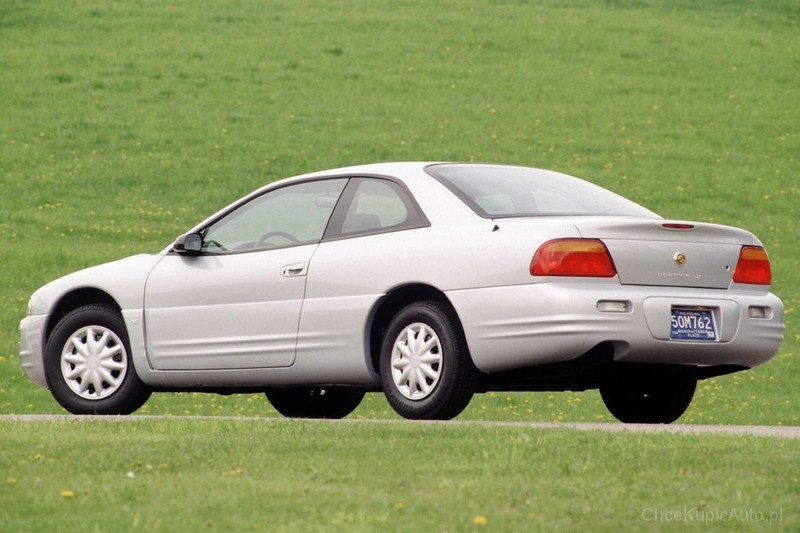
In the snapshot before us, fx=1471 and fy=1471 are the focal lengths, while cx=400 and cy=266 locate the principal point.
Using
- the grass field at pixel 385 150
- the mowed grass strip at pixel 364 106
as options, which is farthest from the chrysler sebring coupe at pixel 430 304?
the mowed grass strip at pixel 364 106

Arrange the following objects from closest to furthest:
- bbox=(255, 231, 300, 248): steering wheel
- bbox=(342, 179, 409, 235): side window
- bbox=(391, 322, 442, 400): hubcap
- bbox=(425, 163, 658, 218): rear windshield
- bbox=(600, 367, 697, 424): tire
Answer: bbox=(391, 322, 442, 400): hubcap
bbox=(425, 163, 658, 218): rear windshield
bbox=(342, 179, 409, 235): side window
bbox=(600, 367, 697, 424): tire
bbox=(255, 231, 300, 248): steering wheel

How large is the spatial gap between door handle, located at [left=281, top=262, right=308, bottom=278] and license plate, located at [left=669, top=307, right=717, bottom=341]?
7.57 ft

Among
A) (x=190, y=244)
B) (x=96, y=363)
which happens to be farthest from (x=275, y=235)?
(x=96, y=363)

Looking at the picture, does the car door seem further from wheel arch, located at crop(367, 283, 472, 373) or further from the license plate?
the license plate

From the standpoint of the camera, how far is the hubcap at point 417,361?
8375mm

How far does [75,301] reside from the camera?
10289mm

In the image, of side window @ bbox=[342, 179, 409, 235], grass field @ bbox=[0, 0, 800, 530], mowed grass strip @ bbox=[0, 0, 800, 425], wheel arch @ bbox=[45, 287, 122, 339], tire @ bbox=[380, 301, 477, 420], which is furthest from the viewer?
mowed grass strip @ bbox=[0, 0, 800, 425]

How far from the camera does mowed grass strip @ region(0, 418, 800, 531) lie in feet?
17.0

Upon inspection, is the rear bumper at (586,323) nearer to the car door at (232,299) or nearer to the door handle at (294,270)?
the door handle at (294,270)

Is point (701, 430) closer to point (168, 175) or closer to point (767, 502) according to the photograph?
point (767, 502)

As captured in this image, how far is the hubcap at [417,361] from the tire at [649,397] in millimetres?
1416

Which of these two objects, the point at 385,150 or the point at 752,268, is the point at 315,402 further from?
the point at 385,150

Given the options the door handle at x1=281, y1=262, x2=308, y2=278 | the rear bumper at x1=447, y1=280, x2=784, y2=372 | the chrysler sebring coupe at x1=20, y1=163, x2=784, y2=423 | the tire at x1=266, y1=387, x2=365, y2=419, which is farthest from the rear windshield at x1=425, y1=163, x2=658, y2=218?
the tire at x1=266, y1=387, x2=365, y2=419

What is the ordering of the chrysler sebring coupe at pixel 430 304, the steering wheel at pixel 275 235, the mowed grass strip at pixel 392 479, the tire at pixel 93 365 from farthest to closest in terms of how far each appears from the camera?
the tire at pixel 93 365 → the steering wheel at pixel 275 235 → the chrysler sebring coupe at pixel 430 304 → the mowed grass strip at pixel 392 479
